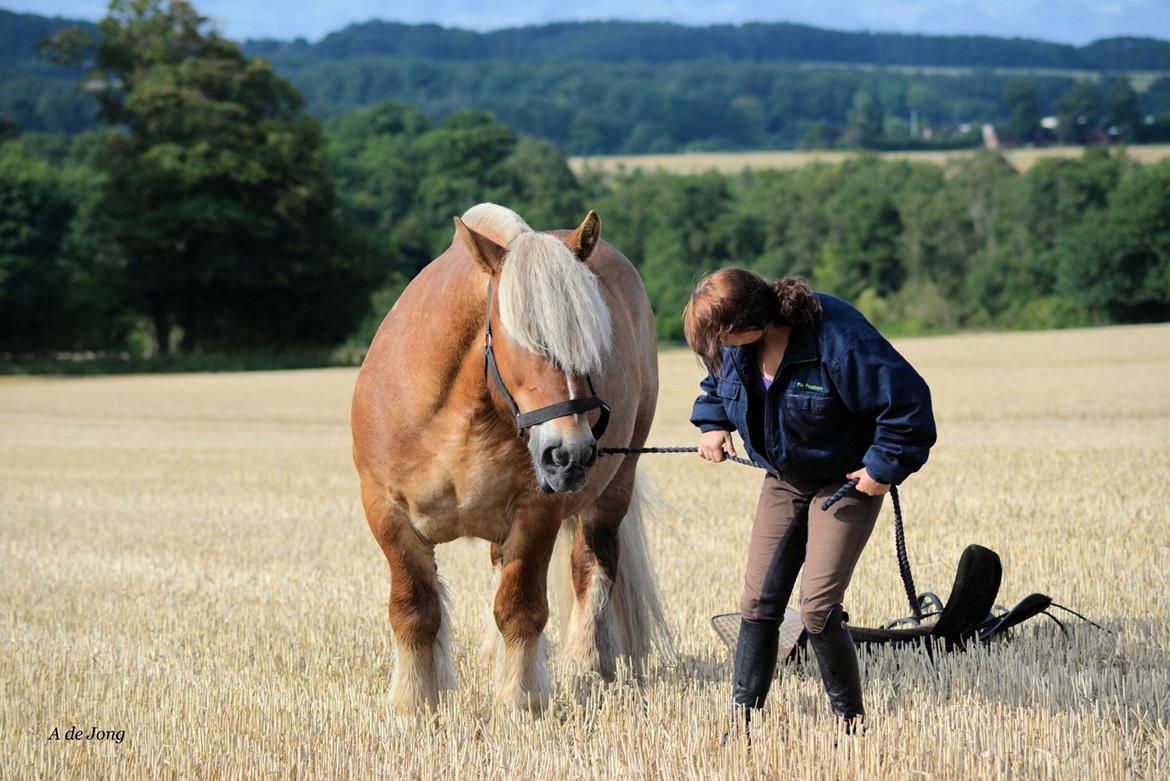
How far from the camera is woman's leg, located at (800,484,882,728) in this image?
4.59 m

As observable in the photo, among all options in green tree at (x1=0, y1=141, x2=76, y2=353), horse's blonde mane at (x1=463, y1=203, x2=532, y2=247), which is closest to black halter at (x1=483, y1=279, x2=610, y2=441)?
horse's blonde mane at (x1=463, y1=203, x2=532, y2=247)

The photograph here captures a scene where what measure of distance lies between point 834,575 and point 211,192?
161 ft

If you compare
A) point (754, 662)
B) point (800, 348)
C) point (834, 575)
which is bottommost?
point (754, 662)

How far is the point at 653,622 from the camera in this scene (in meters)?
6.68

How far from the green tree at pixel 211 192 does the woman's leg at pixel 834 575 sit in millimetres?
46427

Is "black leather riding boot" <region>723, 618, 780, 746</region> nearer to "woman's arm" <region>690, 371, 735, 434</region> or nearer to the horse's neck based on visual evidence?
"woman's arm" <region>690, 371, 735, 434</region>

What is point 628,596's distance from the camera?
6.57 m

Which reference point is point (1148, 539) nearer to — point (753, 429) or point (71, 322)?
point (753, 429)

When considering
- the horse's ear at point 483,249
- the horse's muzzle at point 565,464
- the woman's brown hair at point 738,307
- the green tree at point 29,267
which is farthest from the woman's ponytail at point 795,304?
the green tree at point 29,267

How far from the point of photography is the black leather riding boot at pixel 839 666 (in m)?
4.69

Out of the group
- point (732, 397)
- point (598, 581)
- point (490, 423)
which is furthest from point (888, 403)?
point (598, 581)

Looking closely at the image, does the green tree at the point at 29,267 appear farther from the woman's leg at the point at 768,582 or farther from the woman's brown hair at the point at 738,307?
the woman's brown hair at the point at 738,307

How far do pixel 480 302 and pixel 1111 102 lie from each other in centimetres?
15785

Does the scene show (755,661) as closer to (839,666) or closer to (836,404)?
(839,666)
